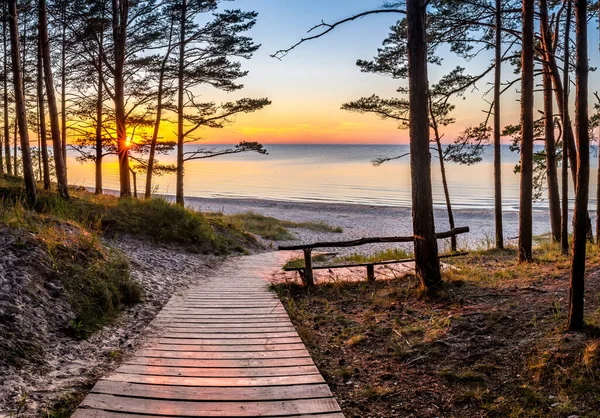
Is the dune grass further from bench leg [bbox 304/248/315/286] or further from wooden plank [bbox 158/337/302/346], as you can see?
wooden plank [bbox 158/337/302/346]

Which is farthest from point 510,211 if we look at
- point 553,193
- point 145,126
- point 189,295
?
point 189,295

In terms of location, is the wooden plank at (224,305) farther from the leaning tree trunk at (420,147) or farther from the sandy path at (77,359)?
the leaning tree trunk at (420,147)

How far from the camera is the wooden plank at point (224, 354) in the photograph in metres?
4.67

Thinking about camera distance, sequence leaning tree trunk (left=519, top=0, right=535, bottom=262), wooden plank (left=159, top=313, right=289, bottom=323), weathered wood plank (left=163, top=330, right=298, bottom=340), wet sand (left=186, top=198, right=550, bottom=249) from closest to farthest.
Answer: weathered wood plank (left=163, top=330, right=298, bottom=340), wooden plank (left=159, top=313, right=289, bottom=323), leaning tree trunk (left=519, top=0, right=535, bottom=262), wet sand (left=186, top=198, right=550, bottom=249)

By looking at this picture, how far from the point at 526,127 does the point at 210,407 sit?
28.6ft

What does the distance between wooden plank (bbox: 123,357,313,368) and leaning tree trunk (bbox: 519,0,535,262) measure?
685cm

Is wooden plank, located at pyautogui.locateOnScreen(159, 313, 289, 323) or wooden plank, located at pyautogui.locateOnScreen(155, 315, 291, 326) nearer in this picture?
wooden plank, located at pyautogui.locateOnScreen(155, 315, 291, 326)

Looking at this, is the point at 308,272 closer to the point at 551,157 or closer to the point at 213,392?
the point at 213,392

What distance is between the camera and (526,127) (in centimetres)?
943

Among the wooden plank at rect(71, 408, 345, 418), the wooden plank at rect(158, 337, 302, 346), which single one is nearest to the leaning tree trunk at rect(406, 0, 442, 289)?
the wooden plank at rect(158, 337, 302, 346)

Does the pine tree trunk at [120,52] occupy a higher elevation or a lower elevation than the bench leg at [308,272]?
higher

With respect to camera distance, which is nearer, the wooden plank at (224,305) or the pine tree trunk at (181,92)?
the wooden plank at (224,305)

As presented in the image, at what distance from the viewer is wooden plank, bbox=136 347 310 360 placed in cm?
467

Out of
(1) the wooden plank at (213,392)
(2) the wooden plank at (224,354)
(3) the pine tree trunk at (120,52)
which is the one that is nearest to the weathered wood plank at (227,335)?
(2) the wooden plank at (224,354)
